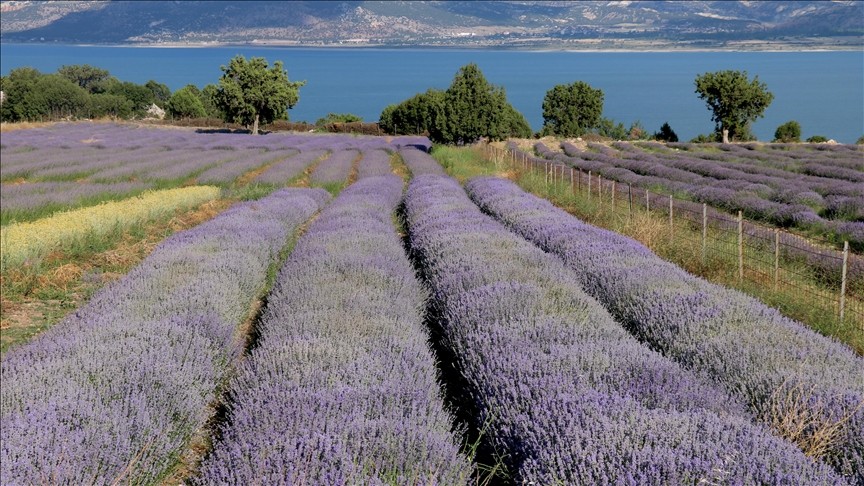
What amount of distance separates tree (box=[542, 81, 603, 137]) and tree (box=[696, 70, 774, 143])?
1854 centimetres

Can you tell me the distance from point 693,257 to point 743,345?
532 cm

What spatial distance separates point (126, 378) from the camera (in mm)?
3914

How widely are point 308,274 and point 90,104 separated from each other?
90750mm

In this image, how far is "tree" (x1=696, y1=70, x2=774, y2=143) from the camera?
155 feet

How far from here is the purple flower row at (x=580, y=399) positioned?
2727 millimetres

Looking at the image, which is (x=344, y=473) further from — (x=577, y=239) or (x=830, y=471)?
(x=577, y=239)

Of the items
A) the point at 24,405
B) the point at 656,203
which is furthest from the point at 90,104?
the point at 24,405

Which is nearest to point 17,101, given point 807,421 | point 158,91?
point 158,91

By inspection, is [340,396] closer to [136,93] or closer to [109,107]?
[109,107]

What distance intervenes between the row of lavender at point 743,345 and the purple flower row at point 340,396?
5.91ft

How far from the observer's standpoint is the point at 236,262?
707 centimetres

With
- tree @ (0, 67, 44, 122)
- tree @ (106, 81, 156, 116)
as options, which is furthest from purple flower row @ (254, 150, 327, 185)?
tree @ (106, 81, 156, 116)

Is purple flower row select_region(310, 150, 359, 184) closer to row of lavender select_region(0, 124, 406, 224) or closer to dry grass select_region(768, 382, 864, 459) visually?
row of lavender select_region(0, 124, 406, 224)

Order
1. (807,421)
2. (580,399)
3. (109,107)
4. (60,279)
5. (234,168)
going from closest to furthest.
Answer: (580,399), (807,421), (60,279), (234,168), (109,107)
